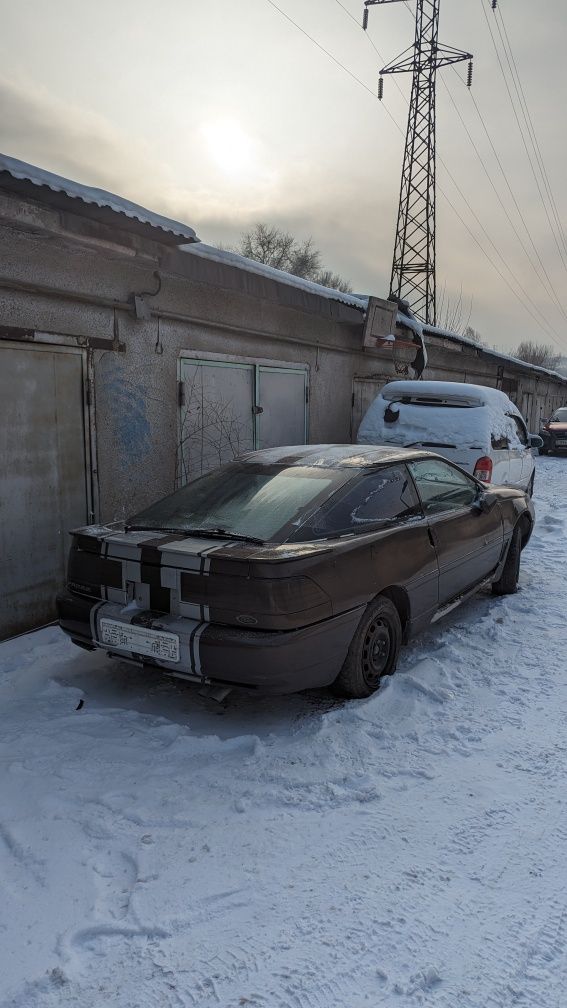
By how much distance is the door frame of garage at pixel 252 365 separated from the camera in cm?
654

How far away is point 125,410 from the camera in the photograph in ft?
19.3

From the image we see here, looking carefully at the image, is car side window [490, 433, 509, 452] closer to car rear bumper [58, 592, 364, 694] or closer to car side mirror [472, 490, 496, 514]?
car side mirror [472, 490, 496, 514]

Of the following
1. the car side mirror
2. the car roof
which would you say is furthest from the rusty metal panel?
the car side mirror

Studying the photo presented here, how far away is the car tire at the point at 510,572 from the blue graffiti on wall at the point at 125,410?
338 cm

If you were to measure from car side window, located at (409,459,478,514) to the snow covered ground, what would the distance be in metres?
1.15

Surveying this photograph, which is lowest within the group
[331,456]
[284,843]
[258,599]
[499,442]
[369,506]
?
[284,843]

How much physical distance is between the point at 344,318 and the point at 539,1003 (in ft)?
25.8

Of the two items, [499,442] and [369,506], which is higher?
[499,442]

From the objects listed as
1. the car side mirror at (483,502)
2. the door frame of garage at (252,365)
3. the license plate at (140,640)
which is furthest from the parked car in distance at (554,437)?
the license plate at (140,640)

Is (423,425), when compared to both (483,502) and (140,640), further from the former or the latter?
(140,640)

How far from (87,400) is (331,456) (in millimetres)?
2233

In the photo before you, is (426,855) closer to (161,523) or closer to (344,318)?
(161,523)

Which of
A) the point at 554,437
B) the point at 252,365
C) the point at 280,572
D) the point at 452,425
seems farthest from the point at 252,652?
the point at 554,437

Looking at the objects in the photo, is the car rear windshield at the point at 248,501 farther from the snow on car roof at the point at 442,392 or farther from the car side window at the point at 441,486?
the snow on car roof at the point at 442,392
